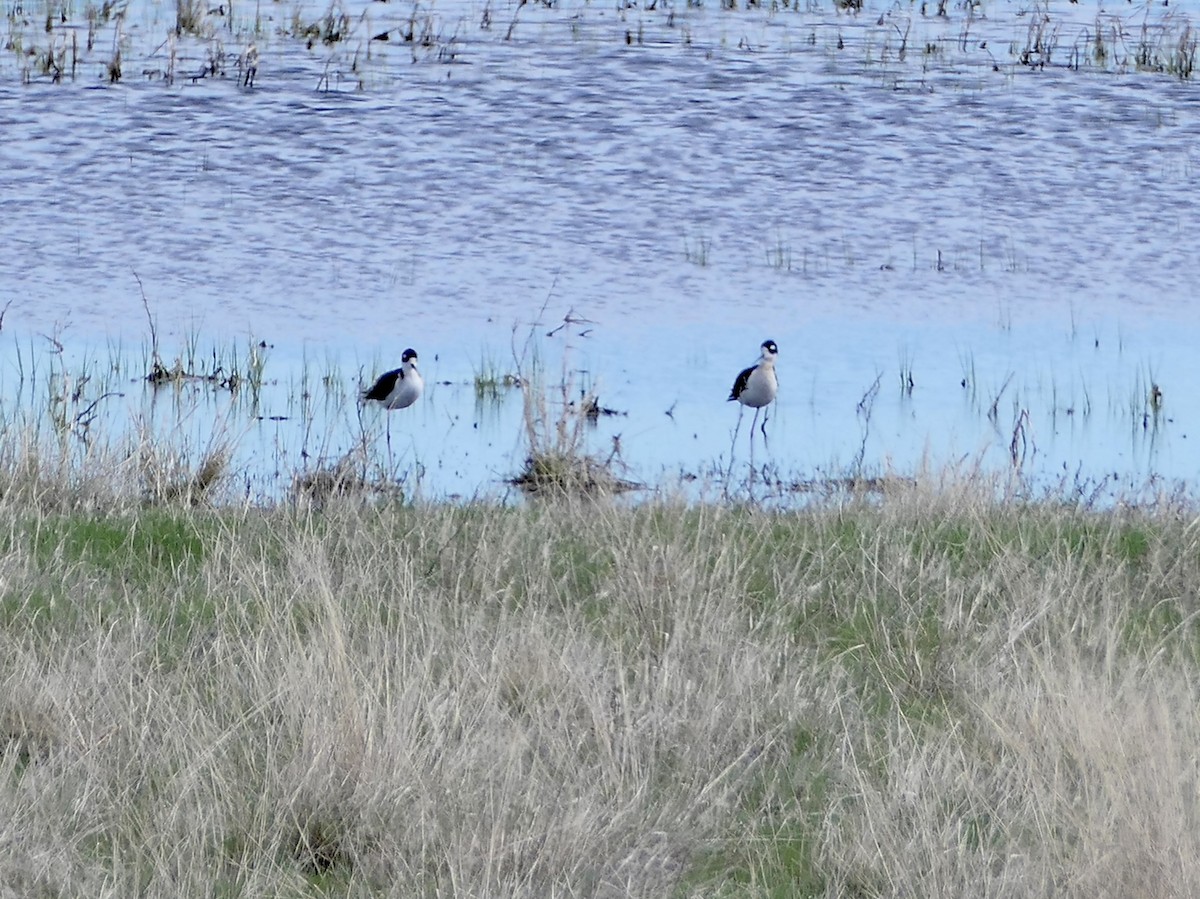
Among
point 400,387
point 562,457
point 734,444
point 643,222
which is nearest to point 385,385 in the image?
point 400,387

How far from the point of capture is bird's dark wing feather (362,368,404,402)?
10992mm

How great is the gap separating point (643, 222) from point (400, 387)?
21.4ft

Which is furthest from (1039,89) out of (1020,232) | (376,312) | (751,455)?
(751,455)

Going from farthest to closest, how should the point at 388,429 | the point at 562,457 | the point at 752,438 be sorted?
the point at 752,438
the point at 388,429
the point at 562,457

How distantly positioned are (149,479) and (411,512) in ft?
5.47

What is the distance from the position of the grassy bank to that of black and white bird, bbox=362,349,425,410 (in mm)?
3484

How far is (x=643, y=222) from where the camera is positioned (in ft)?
56.0

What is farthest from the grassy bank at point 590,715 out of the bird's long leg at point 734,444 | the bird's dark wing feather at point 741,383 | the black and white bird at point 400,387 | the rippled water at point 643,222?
the bird's dark wing feather at point 741,383

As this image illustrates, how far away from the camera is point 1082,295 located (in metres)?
15.1

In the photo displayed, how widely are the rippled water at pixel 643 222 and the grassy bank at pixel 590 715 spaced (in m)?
2.31

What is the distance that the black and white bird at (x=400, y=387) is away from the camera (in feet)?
35.9

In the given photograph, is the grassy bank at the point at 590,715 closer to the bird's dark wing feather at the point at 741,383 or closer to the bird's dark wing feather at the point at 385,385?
the bird's dark wing feather at the point at 385,385

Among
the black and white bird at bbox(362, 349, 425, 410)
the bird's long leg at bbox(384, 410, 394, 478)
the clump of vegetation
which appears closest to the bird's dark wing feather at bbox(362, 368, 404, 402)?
the black and white bird at bbox(362, 349, 425, 410)

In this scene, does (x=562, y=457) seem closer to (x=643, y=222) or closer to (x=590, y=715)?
(x=590, y=715)
